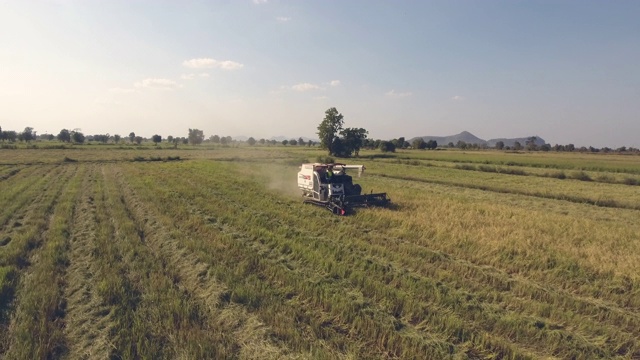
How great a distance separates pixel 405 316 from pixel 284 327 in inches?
90.9

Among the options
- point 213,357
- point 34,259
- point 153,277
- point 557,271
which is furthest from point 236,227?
point 557,271

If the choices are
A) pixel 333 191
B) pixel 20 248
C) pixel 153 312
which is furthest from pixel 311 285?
pixel 333 191

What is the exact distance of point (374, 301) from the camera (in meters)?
6.96

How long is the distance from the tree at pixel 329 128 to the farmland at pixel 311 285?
5764 cm

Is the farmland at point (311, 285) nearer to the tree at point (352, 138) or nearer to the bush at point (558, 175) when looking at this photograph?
the bush at point (558, 175)

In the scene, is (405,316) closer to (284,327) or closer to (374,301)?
(374,301)

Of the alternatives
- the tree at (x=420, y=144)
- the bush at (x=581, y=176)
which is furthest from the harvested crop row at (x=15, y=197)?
the tree at (x=420, y=144)

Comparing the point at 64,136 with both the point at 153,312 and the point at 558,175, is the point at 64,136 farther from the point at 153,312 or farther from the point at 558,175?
the point at 153,312

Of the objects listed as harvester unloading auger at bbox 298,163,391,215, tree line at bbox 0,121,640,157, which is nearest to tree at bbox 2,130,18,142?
tree line at bbox 0,121,640,157

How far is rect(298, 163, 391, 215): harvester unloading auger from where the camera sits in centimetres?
1628

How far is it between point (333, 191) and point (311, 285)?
30.8 feet

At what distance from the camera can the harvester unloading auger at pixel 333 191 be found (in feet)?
53.4

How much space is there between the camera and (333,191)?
1666cm

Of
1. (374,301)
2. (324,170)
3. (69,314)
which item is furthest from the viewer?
(324,170)
